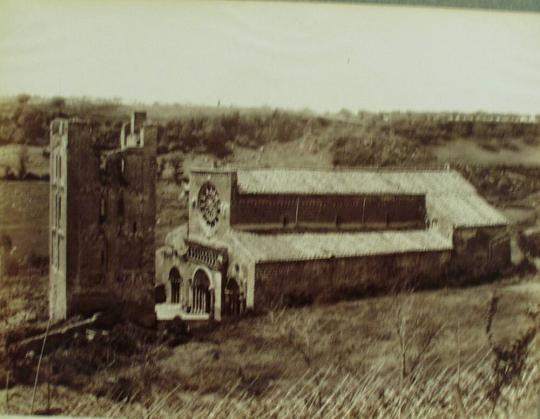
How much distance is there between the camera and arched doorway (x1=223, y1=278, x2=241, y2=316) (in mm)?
2961

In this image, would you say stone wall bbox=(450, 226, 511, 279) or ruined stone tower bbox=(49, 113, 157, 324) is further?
stone wall bbox=(450, 226, 511, 279)

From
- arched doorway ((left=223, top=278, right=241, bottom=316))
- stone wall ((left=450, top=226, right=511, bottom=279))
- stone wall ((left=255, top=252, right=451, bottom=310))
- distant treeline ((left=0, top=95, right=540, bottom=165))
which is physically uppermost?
distant treeline ((left=0, top=95, right=540, bottom=165))

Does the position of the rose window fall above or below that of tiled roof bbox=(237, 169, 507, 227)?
below

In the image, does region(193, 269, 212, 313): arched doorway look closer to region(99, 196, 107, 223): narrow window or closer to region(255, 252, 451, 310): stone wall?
region(255, 252, 451, 310): stone wall

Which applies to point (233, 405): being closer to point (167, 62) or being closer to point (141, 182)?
point (141, 182)

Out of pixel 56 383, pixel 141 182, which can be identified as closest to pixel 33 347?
pixel 56 383

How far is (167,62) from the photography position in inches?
114

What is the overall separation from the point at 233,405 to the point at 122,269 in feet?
2.79

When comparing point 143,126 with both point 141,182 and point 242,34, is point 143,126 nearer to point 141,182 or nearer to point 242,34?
point 141,182

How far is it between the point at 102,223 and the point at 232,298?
723mm

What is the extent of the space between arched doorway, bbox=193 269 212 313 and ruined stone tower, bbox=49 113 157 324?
0.21 meters

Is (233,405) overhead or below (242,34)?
below

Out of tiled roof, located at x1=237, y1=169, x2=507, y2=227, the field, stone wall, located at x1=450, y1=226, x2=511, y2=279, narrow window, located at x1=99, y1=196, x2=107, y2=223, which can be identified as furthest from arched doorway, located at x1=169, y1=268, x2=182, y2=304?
stone wall, located at x1=450, y1=226, x2=511, y2=279

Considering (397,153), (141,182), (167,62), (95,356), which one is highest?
(167,62)
